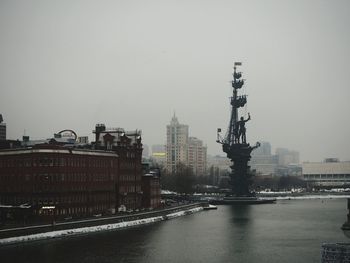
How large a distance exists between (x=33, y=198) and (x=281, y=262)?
3431 cm

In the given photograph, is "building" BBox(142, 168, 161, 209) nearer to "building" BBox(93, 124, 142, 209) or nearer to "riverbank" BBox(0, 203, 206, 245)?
"building" BBox(93, 124, 142, 209)

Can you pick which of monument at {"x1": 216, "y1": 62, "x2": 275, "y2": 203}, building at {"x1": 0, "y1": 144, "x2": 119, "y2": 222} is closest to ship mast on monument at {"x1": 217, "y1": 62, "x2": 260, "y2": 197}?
monument at {"x1": 216, "y1": 62, "x2": 275, "y2": 203}

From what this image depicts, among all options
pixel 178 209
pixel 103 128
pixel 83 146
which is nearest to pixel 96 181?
pixel 83 146

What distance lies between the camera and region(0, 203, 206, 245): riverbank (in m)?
57.0

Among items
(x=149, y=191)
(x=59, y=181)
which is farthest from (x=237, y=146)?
(x=59, y=181)

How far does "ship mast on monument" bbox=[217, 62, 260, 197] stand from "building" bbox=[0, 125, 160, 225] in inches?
2419

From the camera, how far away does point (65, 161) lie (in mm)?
74875

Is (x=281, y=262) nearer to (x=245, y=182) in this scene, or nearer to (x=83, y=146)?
(x=83, y=146)

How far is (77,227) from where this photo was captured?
66375 mm

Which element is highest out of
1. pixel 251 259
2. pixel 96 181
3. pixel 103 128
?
pixel 103 128

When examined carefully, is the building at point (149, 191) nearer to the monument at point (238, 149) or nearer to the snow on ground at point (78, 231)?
the snow on ground at point (78, 231)

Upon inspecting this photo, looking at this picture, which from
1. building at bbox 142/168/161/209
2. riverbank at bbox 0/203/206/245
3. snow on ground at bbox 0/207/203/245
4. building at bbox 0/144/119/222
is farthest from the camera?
building at bbox 142/168/161/209

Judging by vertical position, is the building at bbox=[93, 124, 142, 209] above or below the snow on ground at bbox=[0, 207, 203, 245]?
above

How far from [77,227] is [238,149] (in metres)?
85.3
